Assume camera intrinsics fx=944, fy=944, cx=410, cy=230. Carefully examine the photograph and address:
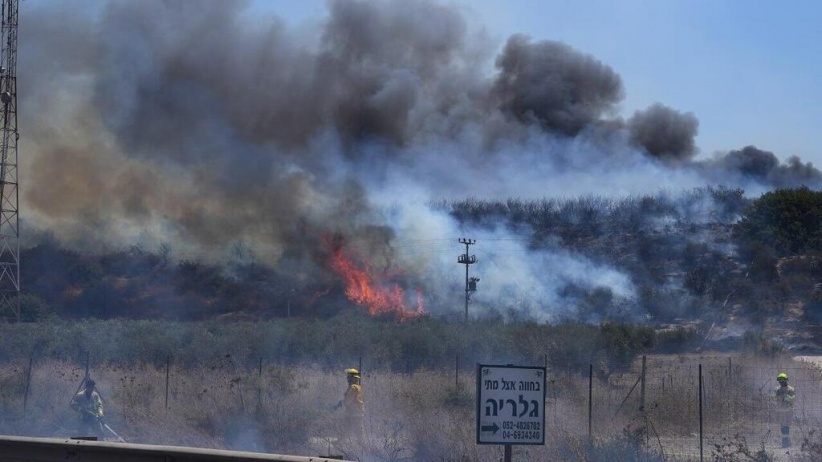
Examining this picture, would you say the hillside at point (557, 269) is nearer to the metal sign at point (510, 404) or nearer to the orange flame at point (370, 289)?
the orange flame at point (370, 289)

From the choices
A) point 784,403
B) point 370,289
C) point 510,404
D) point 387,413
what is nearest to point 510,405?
point 510,404

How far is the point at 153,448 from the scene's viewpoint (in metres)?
9.49

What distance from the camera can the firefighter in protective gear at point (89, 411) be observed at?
17500 mm

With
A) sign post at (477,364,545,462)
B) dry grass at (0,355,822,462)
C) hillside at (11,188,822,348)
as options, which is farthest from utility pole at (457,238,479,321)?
sign post at (477,364,545,462)

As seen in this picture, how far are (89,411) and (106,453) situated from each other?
27.3 feet

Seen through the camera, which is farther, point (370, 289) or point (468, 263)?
point (468, 263)

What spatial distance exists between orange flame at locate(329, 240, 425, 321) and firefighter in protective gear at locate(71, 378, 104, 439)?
22428mm

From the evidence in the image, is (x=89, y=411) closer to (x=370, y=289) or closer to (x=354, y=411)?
(x=354, y=411)

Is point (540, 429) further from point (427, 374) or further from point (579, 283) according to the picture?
point (579, 283)

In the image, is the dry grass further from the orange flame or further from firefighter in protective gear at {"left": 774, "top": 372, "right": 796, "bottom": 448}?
the orange flame

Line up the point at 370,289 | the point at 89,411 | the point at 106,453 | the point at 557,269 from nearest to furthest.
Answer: the point at 106,453 < the point at 89,411 < the point at 370,289 < the point at 557,269

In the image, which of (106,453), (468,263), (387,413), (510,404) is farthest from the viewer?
(468,263)

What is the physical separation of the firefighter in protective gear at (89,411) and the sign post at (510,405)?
11.3 m

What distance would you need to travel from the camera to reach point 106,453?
9.75m
